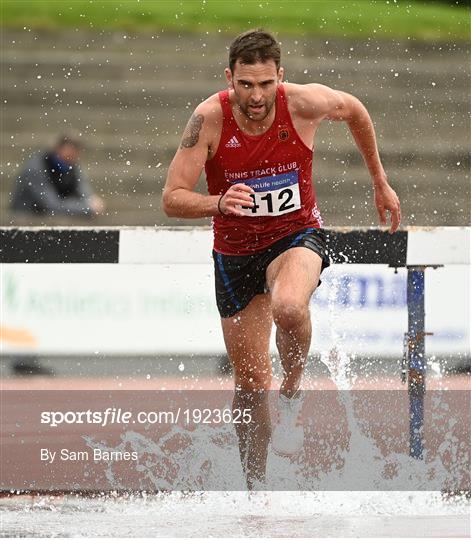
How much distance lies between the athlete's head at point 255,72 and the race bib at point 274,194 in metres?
0.28

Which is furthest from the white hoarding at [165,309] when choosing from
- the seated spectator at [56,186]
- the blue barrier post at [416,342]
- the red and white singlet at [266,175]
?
the seated spectator at [56,186]

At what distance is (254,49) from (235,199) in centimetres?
71

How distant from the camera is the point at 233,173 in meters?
5.70

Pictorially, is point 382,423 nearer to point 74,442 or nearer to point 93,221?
point 74,442

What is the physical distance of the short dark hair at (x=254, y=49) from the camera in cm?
548

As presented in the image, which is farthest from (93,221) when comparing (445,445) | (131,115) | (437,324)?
(445,445)

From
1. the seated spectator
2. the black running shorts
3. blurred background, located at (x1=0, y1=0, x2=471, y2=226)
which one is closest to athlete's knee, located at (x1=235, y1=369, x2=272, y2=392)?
the black running shorts

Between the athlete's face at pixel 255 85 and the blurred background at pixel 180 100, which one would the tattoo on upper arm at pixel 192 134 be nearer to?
the athlete's face at pixel 255 85

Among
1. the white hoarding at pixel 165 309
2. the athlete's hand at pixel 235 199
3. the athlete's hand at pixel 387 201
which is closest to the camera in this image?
the athlete's hand at pixel 235 199

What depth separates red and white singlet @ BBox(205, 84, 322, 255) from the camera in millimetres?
5691

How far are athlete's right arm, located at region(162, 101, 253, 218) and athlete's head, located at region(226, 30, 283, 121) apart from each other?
0.18 m

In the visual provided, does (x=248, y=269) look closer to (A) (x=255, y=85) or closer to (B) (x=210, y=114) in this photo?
(B) (x=210, y=114)

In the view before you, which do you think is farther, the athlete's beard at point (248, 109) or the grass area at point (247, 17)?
the grass area at point (247, 17)

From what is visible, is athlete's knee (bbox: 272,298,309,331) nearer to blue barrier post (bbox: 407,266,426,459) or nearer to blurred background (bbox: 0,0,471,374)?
blue barrier post (bbox: 407,266,426,459)
